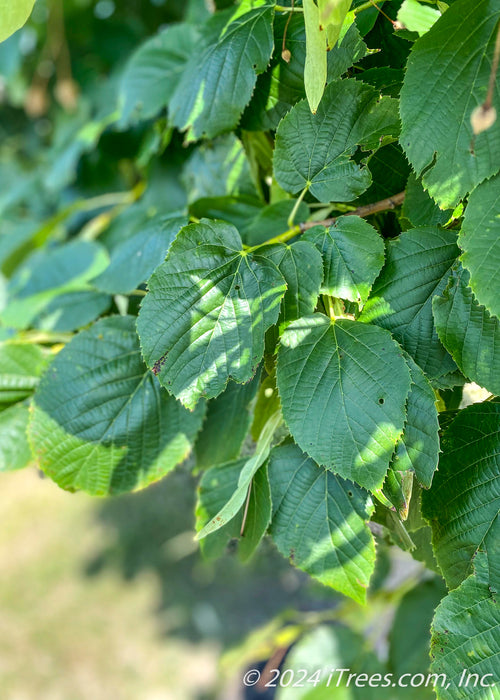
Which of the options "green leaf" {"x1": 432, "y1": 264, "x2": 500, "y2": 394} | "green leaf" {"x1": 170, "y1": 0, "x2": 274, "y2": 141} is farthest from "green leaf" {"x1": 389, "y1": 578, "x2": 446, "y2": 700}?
"green leaf" {"x1": 170, "y1": 0, "x2": 274, "y2": 141}

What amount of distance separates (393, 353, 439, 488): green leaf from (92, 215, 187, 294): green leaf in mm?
376

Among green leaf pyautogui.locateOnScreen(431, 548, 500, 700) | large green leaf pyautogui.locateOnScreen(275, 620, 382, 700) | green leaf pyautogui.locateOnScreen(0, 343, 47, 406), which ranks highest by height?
green leaf pyautogui.locateOnScreen(0, 343, 47, 406)

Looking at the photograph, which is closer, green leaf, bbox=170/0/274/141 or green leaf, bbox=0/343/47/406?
green leaf, bbox=170/0/274/141

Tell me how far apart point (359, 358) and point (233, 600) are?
215 centimetres

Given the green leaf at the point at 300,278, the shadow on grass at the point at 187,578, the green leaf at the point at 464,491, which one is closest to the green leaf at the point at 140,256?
the green leaf at the point at 300,278

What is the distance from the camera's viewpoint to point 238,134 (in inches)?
31.9

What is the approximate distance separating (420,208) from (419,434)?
0.78ft

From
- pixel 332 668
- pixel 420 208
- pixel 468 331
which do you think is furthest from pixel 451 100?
pixel 332 668

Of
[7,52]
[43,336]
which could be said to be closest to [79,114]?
[7,52]

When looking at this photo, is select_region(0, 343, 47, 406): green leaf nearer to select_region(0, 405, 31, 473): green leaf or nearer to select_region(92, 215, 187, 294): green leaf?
select_region(0, 405, 31, 473): green leaf

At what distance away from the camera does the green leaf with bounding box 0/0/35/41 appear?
541 millimetres

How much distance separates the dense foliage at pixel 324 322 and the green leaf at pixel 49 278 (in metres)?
0.13

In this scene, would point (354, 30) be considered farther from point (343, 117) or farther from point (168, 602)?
point (168, 602)

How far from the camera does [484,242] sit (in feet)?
1.65
